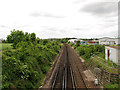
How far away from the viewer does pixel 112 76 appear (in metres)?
10.7

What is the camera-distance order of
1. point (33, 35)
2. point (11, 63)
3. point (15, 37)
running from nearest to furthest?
point (11, 63) → point (15, 37) → point (33, 35)

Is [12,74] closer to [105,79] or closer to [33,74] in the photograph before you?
[33,74]

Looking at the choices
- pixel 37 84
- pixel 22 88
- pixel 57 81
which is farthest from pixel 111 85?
pixel 22 88

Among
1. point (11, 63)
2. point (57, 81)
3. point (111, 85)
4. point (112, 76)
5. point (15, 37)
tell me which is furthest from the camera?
point (15, 37)

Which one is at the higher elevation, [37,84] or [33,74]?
[33,74]

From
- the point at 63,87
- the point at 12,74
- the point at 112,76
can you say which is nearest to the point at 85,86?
the point at 63,87

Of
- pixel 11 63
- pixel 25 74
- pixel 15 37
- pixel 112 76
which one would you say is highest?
pixel 15 37

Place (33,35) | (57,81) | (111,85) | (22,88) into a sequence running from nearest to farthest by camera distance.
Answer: (22,88) → (111,85) → (57,81) → (33,35)

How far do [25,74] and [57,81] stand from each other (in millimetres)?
3713

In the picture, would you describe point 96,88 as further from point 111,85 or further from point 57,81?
point 57,81

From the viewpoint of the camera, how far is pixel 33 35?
33.0 metres

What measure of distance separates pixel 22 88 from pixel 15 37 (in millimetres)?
13629

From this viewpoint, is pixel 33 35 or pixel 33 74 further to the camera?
pixel 33 35

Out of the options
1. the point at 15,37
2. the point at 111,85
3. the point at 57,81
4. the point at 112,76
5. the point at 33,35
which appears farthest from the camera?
the point at 33,35
